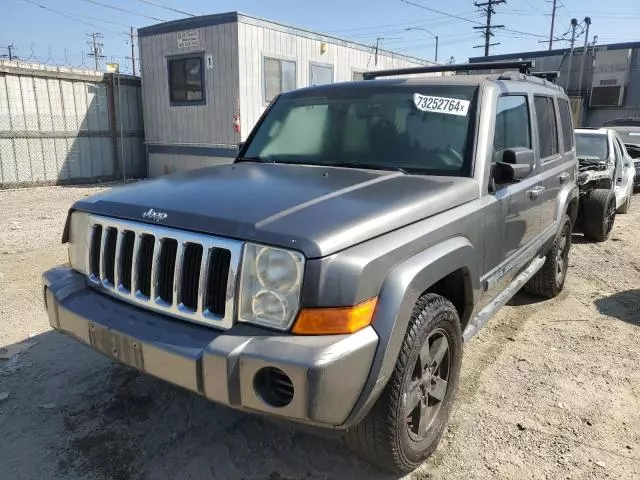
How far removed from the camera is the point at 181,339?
2.12m

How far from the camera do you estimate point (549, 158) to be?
14.0ft

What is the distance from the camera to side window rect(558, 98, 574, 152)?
4.82m

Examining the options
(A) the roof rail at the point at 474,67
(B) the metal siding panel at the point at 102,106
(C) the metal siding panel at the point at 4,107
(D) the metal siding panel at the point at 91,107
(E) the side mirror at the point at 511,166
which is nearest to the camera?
(E) the side mirror at the point at 511,166

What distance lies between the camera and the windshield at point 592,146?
27.4 ft

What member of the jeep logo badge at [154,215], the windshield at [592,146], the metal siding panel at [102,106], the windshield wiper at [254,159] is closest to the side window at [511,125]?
the windshield wiper at [254,159]

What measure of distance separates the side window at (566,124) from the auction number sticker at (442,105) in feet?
6.66

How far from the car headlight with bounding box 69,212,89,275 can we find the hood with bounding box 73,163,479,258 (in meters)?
0.07

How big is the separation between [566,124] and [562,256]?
4.22 feet

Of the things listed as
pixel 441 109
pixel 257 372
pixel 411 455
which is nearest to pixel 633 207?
pixel 441 109

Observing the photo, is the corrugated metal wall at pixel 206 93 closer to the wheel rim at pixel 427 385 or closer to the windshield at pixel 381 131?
the windshield at pixel 381 131

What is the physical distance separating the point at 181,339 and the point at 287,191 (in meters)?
0.87

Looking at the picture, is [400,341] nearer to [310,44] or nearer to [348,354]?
[348,354]

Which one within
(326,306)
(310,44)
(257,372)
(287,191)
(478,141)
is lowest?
(257,372)

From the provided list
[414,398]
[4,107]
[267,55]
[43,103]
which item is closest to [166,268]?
[414,398]
